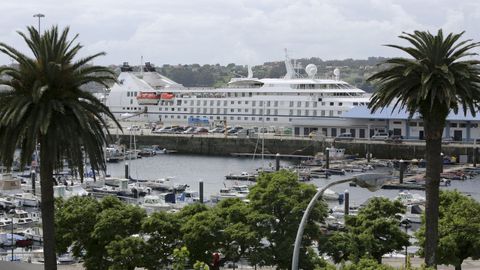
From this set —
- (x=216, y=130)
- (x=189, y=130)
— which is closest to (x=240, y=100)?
(x=216, y=130)

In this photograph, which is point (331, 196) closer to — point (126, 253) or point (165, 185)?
point (165, 185)

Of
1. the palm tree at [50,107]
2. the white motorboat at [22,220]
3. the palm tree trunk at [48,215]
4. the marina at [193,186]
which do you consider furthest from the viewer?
the marina at [193,186]

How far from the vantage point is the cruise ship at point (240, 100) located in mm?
127062

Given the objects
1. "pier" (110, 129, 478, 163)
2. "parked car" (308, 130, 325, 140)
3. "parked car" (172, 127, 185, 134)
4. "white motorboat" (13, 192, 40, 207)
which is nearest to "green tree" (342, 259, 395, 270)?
"white motorboat" (13, 192, 40, 207)

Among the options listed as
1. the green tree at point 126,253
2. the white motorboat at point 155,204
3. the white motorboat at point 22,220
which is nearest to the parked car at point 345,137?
the white motorboat at point 155,204

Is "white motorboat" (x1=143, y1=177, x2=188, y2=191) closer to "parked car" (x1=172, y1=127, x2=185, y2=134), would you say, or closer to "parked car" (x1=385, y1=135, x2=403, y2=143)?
"parked car" (x1=385, y1=135, x2=403, y2=143)

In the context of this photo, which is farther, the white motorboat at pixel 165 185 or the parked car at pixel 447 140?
the parked car at pixel 447 140

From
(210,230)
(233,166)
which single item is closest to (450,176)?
(233,166)

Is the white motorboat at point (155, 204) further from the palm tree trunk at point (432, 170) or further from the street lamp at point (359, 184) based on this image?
the street lamp at point (359, 184)

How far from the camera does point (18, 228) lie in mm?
52094

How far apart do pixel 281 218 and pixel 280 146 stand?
81.0 metres

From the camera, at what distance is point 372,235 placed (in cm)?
3259

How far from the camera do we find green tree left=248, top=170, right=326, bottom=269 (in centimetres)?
2911

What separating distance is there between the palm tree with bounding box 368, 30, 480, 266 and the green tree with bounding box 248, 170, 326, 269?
6.54 meters
